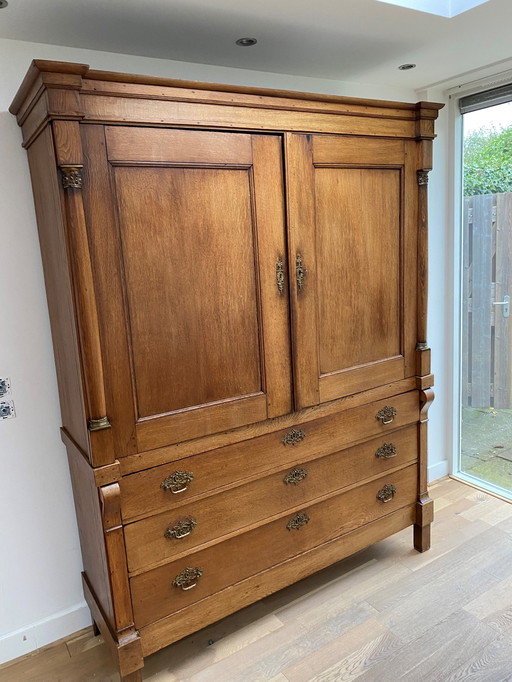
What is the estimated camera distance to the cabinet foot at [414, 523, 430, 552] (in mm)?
2389

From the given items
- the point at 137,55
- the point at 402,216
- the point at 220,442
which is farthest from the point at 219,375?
the point at 137,55

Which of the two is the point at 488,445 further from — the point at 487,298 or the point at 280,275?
the point at 280,275

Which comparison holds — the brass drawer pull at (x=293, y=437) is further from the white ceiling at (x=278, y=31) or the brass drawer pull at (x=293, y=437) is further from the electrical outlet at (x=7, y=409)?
the white ceiling at (x=278, y=31)

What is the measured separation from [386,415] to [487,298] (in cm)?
113

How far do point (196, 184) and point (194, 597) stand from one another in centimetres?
138

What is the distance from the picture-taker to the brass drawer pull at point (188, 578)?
1.72 meters

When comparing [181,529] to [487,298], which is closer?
[181,529]

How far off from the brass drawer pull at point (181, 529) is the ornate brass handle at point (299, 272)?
87 cm

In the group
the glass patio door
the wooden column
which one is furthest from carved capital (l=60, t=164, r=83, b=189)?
the glass patio door

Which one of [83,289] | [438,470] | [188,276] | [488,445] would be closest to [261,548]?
[188,276]

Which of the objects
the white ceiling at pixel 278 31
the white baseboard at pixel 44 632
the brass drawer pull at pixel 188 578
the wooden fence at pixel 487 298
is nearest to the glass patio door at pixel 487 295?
the wooden fence at pixel 487 298

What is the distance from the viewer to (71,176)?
1371 mm

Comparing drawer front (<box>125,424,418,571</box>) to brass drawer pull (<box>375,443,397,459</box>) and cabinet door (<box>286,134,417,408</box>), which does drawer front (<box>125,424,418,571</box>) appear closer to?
brass drawer pull (<box>375,443,397,459</box>)

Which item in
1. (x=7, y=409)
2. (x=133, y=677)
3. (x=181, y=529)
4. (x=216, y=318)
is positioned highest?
(x=216, y=318)
